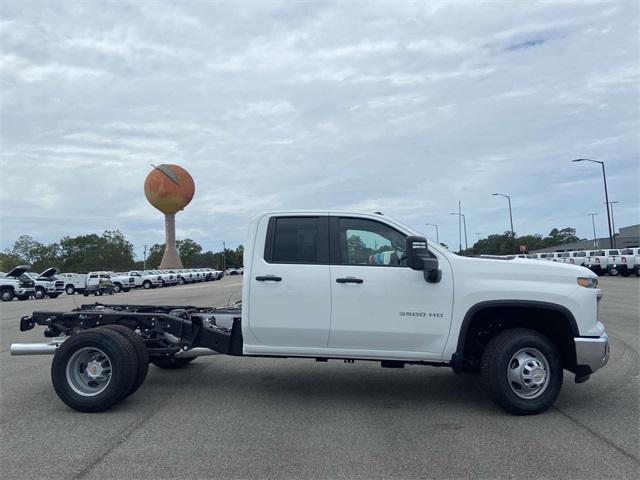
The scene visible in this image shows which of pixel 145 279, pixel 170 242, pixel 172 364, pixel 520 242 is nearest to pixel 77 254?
pixel 170 242

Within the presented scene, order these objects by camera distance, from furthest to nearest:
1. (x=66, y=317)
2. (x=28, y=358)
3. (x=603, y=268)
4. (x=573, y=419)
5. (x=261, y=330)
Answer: (x=603, y=268), (x=28, y=358), (x=66, y=317), (x=261, y=330), (x=573, y=419)

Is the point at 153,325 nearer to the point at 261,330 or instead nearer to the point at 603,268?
the point at 261,330

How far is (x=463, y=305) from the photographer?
19.4ft

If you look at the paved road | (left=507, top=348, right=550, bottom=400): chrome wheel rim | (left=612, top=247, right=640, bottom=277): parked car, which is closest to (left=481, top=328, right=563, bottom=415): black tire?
(left=507, top=348, right=550, bottom=400): chrome wheel rim

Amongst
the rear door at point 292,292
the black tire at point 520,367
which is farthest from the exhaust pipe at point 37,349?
the black tire at point 520,367

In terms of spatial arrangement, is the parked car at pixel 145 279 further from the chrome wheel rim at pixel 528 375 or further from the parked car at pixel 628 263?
the chrome wheel rim at pixel 528 375

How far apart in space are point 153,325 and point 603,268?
41491mm

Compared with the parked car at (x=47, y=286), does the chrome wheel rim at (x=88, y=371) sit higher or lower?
lower

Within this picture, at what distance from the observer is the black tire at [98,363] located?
241 inches

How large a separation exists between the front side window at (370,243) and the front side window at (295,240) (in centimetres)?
30

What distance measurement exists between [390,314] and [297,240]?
51.8 inches

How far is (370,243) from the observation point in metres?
6.26

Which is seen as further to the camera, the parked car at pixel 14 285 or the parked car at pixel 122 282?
the parked car at pixel 122 282

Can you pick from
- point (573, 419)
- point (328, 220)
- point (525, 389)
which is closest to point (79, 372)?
point (328, 220)
